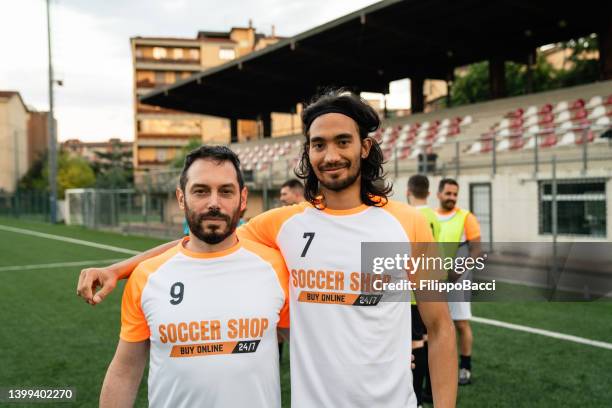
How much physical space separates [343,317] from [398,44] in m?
22.5

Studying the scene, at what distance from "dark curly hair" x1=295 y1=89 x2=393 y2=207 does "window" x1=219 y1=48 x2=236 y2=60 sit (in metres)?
71.8

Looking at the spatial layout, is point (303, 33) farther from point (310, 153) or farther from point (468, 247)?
point (310, 153)

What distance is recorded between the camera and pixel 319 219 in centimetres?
229

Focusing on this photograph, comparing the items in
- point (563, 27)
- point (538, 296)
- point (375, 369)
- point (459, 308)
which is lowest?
point (538, 296)

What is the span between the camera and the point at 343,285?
2.19m

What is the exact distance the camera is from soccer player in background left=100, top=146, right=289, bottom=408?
2094mm

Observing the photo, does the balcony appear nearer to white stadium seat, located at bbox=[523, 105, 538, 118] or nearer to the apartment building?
the apartment building

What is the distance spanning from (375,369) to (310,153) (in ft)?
2.94

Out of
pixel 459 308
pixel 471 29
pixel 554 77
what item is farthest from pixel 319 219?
pixel 554 77

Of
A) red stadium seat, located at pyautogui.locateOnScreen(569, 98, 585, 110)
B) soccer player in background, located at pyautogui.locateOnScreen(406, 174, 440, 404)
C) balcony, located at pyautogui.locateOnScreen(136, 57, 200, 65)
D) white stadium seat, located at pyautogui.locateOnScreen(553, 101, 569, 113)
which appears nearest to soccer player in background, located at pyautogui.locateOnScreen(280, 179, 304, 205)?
soccer player in background, located at pyautogui.locateOnScreen(406, 174, 440, 404)

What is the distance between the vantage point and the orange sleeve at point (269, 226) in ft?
7.84

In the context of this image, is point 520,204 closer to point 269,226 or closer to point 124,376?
point 269,226

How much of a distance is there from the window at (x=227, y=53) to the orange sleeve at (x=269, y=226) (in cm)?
7184

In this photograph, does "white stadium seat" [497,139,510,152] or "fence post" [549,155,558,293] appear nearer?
"fence post" [549,155,558,293]
